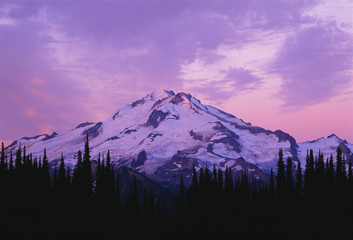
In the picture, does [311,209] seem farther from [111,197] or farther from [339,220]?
[111,197]

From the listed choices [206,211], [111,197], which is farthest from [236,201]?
[111,197]

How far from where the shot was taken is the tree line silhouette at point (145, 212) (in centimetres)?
10525

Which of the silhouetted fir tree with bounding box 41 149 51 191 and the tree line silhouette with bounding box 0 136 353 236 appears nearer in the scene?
the tree line silhouette with bounding box 0 136 353 236

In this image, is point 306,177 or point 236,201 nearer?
point 306,177

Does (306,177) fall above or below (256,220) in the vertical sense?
above

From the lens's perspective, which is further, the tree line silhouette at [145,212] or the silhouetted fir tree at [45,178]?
the silhouetted fir tree at [45,178]

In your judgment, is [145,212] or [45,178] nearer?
[45,178]

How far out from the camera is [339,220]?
116062 millimetres

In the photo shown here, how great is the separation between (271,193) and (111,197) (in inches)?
1695

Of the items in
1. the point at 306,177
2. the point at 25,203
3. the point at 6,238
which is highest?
the point at 306,177

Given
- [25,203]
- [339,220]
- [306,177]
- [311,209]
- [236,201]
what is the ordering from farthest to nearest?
[236,201] < [306,177] < [311,209] < [339,220] < [25,203]

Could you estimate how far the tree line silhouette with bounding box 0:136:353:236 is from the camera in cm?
10525

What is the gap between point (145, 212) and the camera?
157000mm

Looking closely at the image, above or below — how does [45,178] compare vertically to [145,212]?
above
